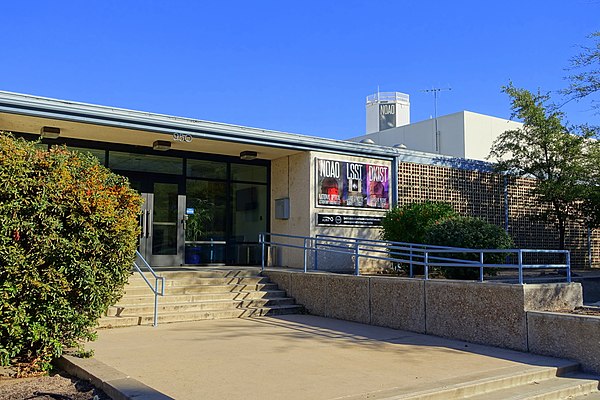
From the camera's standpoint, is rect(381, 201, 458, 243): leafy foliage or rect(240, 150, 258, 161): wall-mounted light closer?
rect(381, 201, 458, 243): leafy foliage

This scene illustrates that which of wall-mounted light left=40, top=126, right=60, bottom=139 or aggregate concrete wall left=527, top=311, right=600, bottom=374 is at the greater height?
wall-mounted light left=40, top=126, right=60, bottom=139

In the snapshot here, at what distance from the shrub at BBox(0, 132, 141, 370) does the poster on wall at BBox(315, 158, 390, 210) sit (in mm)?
8502

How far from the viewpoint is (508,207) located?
17.6m

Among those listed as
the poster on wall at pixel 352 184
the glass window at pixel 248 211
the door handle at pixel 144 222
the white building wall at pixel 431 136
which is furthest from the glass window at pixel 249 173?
the white building wall at pixel 431 136

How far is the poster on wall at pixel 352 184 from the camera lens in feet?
47.8

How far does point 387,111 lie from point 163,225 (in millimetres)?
24482

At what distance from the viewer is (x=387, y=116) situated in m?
36.3

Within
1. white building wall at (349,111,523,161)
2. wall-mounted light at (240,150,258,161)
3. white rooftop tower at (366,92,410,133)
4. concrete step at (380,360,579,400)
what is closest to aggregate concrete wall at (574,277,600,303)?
concrete step at (380,360,579,400)

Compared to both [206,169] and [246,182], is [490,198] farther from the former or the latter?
[206,169]

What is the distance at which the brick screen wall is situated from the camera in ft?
52.6

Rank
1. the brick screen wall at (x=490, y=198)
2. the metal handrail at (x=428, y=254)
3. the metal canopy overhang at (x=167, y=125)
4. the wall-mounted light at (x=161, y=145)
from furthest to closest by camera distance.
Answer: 1. the brick screen wall at (x=490, y=198)
2. the wall-mounted light at (x=161, y=145)
3. the metal canopy overhang at (x=167, y=125)
4. the metal handrail at (x=428, y=254)

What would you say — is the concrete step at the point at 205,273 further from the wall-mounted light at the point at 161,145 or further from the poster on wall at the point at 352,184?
the wall-mounted light at the point at 161,145

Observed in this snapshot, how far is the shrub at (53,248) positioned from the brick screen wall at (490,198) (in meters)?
10.6

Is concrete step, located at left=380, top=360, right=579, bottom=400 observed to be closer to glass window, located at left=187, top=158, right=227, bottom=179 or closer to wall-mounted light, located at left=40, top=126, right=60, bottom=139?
wall-mounted light, located at left=40, top=126, right=60, bottom=139
